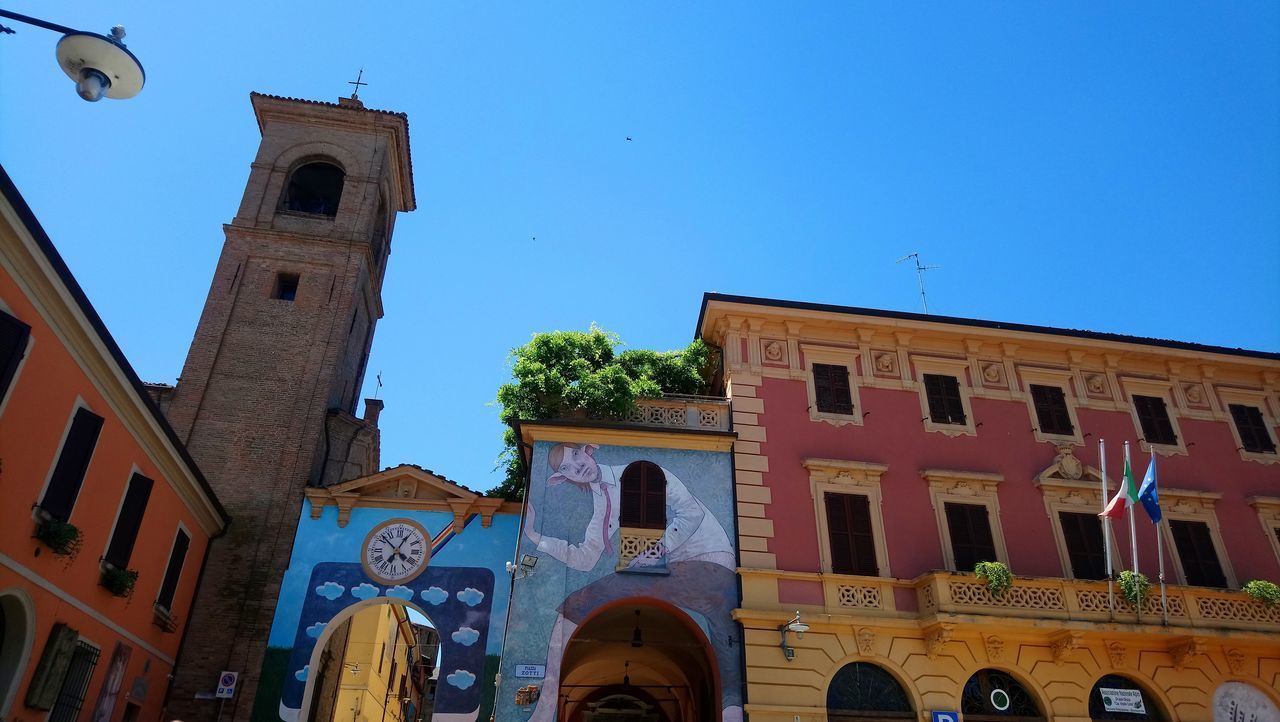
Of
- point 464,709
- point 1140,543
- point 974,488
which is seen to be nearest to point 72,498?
point 464,709

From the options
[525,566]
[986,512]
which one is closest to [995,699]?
[986,512]

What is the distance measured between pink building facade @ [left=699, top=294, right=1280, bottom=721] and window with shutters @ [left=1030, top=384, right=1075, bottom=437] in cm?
6

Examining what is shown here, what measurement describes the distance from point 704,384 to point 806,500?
4.43m

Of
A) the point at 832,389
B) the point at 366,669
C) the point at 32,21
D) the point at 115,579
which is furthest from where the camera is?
the point at 366,669

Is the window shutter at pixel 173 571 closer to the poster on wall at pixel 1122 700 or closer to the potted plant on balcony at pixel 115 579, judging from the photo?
the potted plant on balcony at pixel 115 579

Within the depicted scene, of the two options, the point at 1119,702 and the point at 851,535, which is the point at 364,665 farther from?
the point at 1119,702

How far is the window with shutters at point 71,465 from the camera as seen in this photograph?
1293cm

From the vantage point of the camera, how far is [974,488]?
19453mm

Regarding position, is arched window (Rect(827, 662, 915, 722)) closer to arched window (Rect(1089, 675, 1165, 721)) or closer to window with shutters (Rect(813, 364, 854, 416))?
arched window (Rect(1089, 675, 1165, 721))

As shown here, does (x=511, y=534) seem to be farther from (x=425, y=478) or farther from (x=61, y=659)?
(x=61, y=659)

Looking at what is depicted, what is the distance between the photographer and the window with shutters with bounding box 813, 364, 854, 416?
20.4 metres

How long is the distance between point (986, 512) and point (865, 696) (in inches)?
213

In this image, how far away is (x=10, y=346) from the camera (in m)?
11.2

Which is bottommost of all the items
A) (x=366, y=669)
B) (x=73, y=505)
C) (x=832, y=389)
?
(x=73, y=505)
